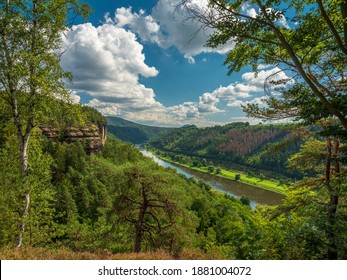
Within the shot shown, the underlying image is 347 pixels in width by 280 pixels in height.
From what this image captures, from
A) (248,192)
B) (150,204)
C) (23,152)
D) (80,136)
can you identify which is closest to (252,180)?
(248,192)

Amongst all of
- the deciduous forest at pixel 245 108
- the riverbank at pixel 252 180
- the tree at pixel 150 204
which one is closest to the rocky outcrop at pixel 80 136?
the tree at pixel 150 204

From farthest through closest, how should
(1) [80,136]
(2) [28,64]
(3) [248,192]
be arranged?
(3) [248,192] → (1) [80,136] → (2) [28,64]

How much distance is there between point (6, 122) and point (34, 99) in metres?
1.66

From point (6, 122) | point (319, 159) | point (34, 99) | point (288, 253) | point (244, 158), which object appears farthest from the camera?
point (244, 158)

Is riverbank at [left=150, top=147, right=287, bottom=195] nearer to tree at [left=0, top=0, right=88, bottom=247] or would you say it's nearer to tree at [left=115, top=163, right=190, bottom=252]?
tree at [left=115, top=163, right=190, bottom=252]

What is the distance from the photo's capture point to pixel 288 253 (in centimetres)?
709

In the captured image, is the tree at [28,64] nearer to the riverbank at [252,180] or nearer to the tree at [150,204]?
the tree at [150,204]

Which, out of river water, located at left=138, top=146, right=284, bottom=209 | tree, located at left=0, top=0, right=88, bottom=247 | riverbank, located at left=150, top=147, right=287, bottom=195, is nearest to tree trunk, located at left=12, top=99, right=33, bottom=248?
tree, located at left=0, top=0, right=88, bottom=247

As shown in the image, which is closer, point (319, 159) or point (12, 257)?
point (12, 257)

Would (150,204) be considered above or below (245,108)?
below

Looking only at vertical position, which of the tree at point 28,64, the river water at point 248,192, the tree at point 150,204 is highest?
the tree at point 28,64

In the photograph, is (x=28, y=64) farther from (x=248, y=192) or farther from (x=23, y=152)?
(x=248, y=192)

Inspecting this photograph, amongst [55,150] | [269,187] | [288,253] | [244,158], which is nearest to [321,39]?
[288,253]
